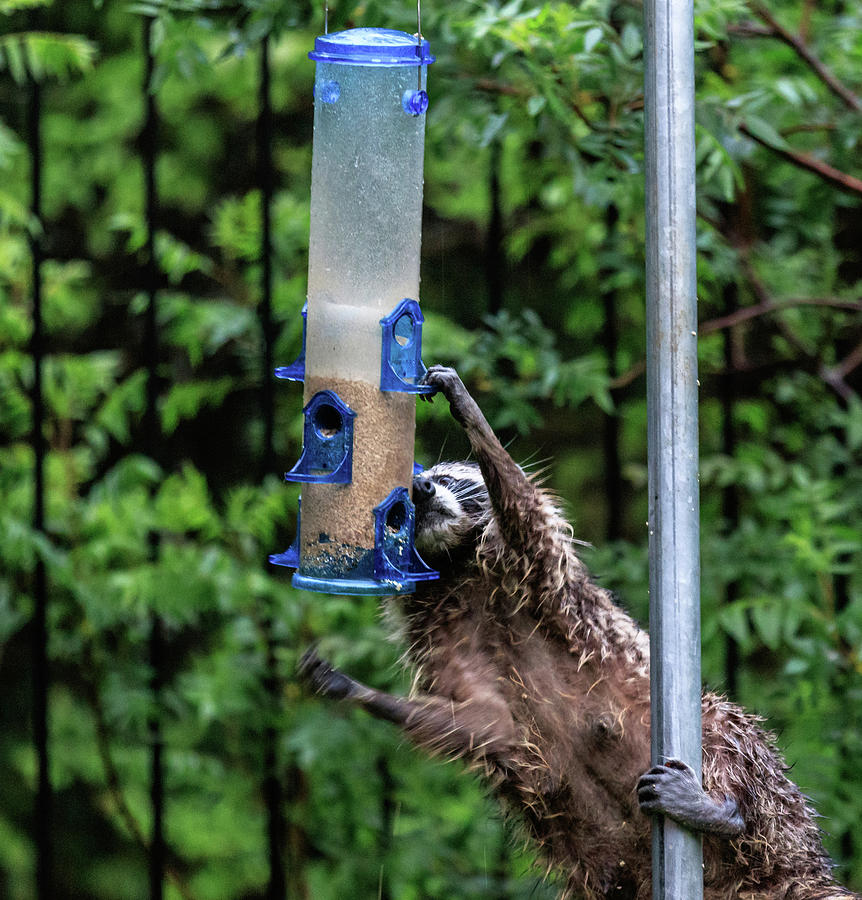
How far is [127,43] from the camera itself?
527 cm

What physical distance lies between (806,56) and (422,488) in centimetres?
181

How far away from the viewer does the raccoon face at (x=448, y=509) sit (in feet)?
8.21

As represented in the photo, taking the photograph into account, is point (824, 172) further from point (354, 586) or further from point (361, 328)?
point (354, 586)

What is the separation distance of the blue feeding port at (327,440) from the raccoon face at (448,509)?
273 mm

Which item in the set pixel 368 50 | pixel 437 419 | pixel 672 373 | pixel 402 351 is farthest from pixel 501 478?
pixel 437 419

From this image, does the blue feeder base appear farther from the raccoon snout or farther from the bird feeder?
the raccoon snout

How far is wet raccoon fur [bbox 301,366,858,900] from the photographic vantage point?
98.4 inches

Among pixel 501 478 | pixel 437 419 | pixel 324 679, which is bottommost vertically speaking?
pixel 324 679

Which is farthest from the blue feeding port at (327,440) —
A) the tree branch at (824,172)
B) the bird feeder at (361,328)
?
the tree branch at (824,172)

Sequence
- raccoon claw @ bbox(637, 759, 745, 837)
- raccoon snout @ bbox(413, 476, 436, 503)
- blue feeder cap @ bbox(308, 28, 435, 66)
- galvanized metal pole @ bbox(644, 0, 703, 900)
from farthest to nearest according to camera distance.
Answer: raccoon snout @ bbox(413, 476, 436, 503)
blue feeder cap @ bbox(308, 28, 435, 66)
raccoon claw @ bbox(637, 759, 745, 837)
galvanized metal pole @ bbox(644, 0, 703, 900)

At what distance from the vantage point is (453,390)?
215 cm

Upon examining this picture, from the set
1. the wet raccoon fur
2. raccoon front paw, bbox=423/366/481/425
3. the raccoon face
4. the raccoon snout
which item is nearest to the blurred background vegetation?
the wet raccoon fur

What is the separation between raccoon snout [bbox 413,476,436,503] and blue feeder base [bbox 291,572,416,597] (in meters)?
0.32

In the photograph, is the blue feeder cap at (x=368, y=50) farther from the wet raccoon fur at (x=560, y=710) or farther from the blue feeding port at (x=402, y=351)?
the wet raccoon fur at (x=560, y=710)
